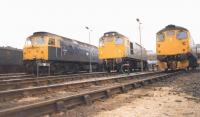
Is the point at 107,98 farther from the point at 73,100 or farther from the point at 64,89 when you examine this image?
the point at 64,89

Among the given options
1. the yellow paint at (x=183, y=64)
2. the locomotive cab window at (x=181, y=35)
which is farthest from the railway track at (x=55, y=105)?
the locomotive cab window at (x=181, y=35)

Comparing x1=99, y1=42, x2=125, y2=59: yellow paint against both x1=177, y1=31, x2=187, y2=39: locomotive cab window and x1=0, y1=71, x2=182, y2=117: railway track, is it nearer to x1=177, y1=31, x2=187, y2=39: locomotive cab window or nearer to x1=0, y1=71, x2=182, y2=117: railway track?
x1=177, y1=31, x2=187, y2=39: locomotive cab window

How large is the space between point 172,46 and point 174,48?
0.70ft

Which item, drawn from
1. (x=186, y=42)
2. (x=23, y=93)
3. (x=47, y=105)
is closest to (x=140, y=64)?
(x=186, y=42)

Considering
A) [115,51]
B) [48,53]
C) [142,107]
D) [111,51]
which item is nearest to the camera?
[142,107]

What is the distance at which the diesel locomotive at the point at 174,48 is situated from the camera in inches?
851

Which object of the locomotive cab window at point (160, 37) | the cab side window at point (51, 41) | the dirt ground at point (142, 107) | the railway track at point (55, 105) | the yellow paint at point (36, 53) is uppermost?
the locomotive cab window at point (160, 37)

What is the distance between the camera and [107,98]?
8797mm

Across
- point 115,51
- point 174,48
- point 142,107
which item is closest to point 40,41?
point 115,51

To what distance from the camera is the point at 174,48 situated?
22.2 m

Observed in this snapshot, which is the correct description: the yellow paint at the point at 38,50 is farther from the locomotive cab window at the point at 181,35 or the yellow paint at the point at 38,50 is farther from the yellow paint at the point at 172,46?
the locomotive cab window at the point at 181,35

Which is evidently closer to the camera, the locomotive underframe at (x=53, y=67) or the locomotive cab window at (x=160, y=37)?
the locomotive underframe at (x=53, y=67)

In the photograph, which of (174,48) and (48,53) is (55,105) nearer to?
(48,53)

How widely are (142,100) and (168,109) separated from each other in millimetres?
1451
